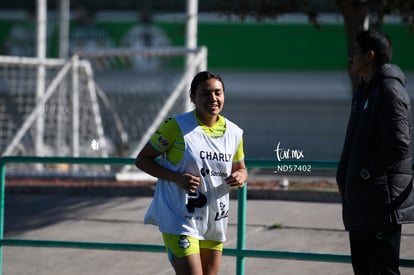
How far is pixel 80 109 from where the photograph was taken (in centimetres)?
1628

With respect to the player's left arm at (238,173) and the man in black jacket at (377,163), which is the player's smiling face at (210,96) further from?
the man in black jacket at (377,163)

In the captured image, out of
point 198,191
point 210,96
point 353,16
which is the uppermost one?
point 353,16

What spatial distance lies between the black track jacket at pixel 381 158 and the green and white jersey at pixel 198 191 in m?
0.78

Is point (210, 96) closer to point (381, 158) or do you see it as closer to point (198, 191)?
point (198, 191)

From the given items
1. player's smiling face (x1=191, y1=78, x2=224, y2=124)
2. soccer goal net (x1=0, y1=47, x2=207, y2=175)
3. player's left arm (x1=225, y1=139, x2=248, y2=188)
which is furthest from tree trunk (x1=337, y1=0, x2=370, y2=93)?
player's smiling face (x1=191, y1=78, x2=224, y2=124)

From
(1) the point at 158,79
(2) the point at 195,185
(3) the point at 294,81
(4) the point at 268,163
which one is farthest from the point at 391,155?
(3) the point at 294,81

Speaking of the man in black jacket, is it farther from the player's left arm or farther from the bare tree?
the bare tree

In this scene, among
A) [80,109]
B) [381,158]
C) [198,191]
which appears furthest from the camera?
[80,109]

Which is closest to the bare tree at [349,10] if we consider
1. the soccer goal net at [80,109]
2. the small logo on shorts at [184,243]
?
the soccer goal net at [80,109]

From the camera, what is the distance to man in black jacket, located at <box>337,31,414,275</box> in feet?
16.4

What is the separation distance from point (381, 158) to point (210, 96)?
1.10 meters

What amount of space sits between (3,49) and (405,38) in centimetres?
1415

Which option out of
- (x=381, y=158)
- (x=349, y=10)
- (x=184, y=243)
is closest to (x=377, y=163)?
(x=381, y=158)

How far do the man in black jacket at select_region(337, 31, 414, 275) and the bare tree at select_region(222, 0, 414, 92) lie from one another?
24.1ft
